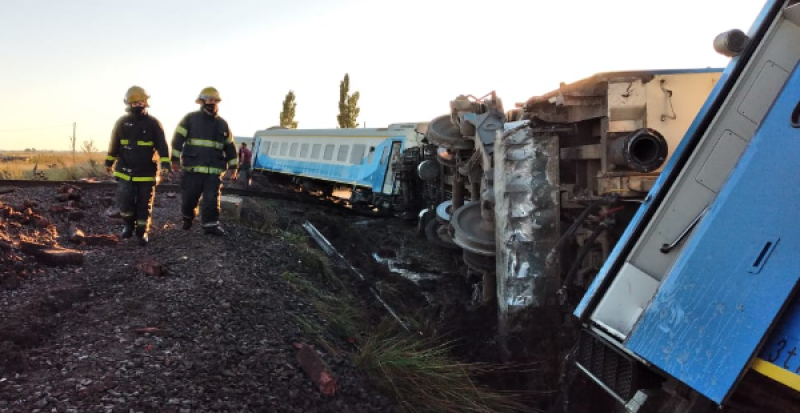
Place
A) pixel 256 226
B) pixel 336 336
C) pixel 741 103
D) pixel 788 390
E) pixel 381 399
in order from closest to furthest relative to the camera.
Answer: pixel 788 390 < pixel 741 103 < pixel 381 399 < pixel 336 336 < pixel 256 226

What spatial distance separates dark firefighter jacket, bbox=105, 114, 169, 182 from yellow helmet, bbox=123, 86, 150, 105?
17cm

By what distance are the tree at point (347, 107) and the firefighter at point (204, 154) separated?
2575 centimetres

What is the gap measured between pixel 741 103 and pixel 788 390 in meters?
1.23

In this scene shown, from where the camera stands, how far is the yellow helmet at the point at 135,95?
20.1 feet

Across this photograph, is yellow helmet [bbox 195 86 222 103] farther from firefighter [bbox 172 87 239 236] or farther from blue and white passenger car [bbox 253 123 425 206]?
blue and white passenger car [bbox 253 123 425 206]

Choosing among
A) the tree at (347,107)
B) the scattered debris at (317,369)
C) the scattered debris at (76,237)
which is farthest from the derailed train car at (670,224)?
the tree at (347,107)

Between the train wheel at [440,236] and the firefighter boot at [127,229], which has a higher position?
the train wheel at [440,236]

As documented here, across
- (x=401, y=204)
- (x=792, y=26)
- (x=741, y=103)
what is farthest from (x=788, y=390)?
(x=401, y=204)

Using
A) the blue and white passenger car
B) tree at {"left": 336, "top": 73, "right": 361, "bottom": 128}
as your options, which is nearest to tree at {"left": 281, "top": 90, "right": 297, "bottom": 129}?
tree at {"left": 336, "top": 73, "right": 361, "bottom": 128}

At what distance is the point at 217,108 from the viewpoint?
6.55 meters

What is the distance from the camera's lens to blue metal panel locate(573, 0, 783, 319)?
2.51 m

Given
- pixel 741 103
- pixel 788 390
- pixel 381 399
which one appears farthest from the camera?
pixel 381 399

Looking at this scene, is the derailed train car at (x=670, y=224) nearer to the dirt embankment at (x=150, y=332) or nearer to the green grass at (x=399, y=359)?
the green grass at (x=399, y=359)

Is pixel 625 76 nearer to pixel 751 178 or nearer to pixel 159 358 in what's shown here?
pixel 751 178
